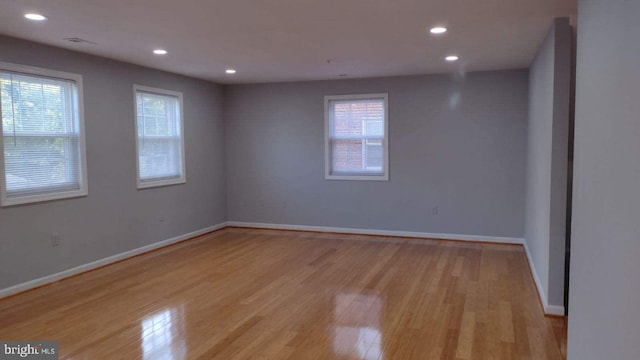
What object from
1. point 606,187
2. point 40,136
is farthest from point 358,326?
point 40,136

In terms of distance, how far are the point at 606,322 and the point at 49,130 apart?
491 centimetres

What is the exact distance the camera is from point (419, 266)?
16.8 ft

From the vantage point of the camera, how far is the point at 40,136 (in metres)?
4.50

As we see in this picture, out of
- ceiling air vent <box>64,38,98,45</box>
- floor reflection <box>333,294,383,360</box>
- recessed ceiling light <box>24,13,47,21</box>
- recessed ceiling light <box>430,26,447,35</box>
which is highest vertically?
ceiling air vent <box>64,38,98,45</box>

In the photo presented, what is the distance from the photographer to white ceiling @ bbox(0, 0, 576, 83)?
326 centimetres

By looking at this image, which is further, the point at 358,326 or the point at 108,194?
the point at 108,194

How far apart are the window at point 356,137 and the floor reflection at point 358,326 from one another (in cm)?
306

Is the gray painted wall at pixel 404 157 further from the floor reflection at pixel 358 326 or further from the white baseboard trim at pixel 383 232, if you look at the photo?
the floor reflection at pixel 358 326

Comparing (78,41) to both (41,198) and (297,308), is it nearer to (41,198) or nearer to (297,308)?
(41,198)

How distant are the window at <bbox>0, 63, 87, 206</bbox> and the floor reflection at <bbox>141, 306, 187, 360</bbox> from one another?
1.89 metres

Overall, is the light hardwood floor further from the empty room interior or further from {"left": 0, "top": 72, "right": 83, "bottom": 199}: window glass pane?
{"left": 0, "top": 72, "right": 83, "bottom": 199}: window glass pane

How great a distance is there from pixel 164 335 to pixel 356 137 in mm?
4422

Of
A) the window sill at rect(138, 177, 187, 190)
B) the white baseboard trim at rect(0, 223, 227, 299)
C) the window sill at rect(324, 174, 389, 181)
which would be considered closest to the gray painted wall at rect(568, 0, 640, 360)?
the window sill at rect(324, 174, 389, 181)

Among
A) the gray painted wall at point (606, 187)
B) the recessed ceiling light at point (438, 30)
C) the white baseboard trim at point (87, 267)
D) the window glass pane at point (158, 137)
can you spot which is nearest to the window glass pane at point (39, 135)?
the white baseboard trim at point (87, 267)
